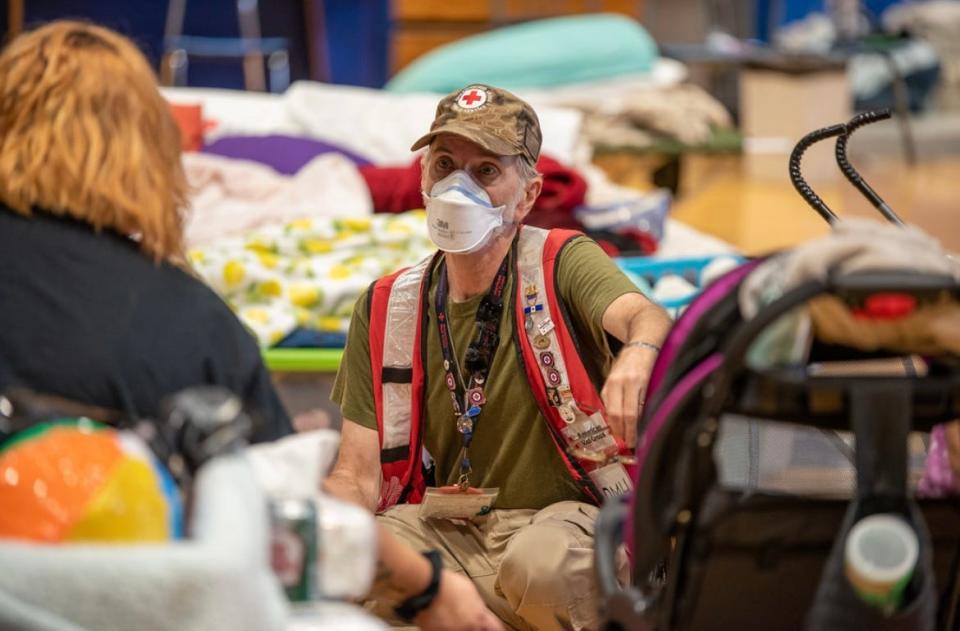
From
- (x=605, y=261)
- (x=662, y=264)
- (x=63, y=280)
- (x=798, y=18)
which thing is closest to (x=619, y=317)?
(x=605, y=261)

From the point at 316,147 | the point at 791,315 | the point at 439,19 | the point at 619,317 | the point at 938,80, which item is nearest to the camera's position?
the point at 791,315

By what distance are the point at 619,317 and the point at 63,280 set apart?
0.77 m

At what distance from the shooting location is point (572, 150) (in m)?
4.91

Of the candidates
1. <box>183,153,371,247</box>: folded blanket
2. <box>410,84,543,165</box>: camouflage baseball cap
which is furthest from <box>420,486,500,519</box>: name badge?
<box>183,153,371,247</box>: folded blanket

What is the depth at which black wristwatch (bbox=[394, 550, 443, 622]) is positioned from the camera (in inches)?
63.9

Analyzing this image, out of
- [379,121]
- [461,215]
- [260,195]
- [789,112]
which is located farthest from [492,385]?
[789,112]

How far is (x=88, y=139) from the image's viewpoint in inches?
64.4

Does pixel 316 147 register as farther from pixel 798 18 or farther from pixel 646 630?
pixel 798 18

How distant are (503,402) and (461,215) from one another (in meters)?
0.28

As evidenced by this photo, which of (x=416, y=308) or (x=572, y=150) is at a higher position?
(x=416, y=308)

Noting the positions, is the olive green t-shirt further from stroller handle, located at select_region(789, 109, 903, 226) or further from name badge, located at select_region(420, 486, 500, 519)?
stroller handle, located at select_region(789, 109, 903, 226)

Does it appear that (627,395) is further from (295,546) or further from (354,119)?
(354,119)

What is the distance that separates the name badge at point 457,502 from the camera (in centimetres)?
219

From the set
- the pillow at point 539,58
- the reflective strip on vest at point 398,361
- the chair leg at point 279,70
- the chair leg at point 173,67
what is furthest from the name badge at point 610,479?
the chair leg at point 279,70
